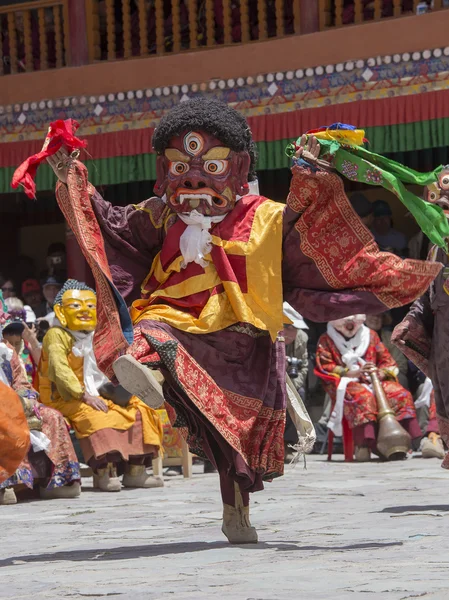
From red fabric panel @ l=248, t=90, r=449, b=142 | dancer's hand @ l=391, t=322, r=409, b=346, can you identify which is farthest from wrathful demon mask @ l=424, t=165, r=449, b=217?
red fabric panel @ l=248, t=90, r=449, b=142

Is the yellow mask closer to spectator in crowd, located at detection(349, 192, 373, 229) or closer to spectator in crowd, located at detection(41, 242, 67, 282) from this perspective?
spectator in crowd, located at detection(349, 192, 373, 229)

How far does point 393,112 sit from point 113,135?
8.25 ft

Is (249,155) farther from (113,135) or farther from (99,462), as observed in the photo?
(113,135)

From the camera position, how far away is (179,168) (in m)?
6.32

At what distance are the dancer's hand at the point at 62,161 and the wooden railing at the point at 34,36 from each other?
22.1 ft

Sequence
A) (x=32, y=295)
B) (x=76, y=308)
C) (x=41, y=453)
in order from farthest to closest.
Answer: (x=32, y=295) → (x=76, y=308) → (x=41, y=453)

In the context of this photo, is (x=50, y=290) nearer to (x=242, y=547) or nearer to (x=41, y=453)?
(x=41, y=453)

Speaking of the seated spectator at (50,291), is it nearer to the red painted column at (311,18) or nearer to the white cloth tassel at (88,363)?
the white cloth tassel at (88,363)

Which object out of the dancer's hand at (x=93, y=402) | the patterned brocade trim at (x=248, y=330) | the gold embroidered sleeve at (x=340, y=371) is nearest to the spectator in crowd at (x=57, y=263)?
the gold embroidered sleeve at (x=340, y=371)

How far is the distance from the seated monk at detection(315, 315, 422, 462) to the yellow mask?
2.41 metres

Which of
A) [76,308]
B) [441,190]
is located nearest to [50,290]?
[76,308]

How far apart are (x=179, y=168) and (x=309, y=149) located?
58cm

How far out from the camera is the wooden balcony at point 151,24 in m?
12.0

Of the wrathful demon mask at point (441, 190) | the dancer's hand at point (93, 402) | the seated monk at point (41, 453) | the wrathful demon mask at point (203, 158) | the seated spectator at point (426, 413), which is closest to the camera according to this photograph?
the wrathful demon mask at point (203, 158)
